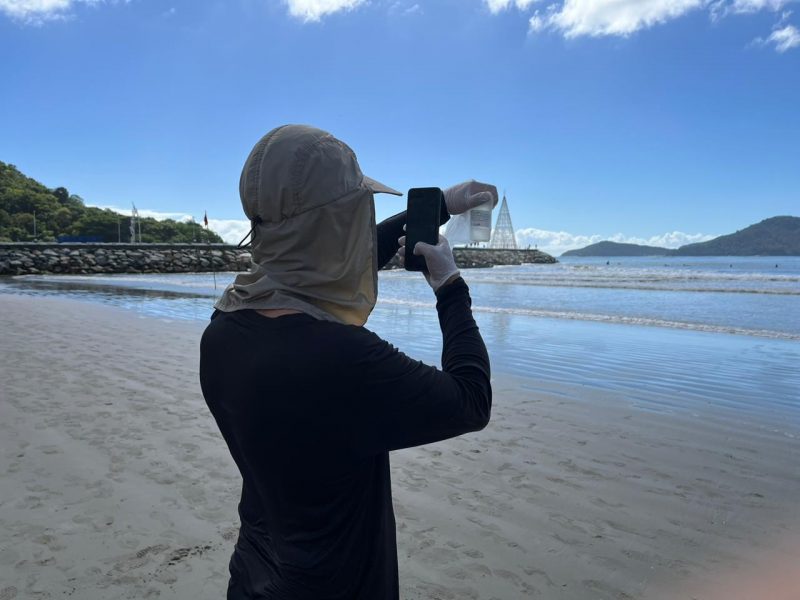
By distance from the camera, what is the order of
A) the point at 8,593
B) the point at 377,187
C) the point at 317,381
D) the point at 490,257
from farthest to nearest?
1. the point at 490,257
2. the point at 8,593
3. the point at 377,187
4. the point at 317,381

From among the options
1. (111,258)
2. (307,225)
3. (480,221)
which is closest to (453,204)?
(480,221)

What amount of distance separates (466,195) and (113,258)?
4638 cm

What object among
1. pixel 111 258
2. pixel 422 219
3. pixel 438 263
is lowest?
pixel 438 263

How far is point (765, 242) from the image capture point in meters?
183

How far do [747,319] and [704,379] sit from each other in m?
9.87

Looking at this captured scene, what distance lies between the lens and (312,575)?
1.32 metres

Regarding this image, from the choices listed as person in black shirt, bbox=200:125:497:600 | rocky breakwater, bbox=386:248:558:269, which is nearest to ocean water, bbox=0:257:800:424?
person in black shirt, bbox=200:125:497:600

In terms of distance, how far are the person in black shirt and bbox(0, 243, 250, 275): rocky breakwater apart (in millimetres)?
34213

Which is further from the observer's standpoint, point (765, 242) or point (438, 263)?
point (765, 242)

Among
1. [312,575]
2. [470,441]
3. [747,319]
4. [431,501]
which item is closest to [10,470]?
[431,501]

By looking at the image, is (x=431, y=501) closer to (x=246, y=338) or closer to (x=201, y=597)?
(x=201, y=597)

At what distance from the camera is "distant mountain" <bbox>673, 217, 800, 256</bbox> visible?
176250 mm

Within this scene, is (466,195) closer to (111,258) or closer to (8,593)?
(8,593)

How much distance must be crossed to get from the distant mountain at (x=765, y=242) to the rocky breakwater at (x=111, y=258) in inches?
7007
